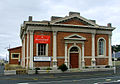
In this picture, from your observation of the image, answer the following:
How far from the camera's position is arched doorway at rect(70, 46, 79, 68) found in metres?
28.1

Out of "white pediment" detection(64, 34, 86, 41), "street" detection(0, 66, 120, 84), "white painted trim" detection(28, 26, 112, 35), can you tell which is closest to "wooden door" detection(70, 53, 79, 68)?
"white pediment" detection(64, 34, 86, 41)

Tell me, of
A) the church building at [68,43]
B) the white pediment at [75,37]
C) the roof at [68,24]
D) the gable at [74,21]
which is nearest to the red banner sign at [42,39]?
the church building at [68,43]

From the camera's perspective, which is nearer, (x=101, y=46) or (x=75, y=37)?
(x=75, y=37)

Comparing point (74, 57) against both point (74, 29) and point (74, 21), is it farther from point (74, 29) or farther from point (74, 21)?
point (74, 21)

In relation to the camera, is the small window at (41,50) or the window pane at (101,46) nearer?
the small window at (41,50)

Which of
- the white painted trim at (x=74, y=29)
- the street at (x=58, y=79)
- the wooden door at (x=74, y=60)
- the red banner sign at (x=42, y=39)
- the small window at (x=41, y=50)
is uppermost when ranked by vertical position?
the white painted trim at (x=74, y=29)

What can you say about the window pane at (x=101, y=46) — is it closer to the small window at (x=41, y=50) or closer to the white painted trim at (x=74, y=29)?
the white painted trim at (x=74, y=29)

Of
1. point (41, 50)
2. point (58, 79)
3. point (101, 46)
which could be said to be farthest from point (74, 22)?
point (58, 79)

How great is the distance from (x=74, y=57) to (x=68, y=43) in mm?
2632

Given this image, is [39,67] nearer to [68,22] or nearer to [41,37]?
[41,37]

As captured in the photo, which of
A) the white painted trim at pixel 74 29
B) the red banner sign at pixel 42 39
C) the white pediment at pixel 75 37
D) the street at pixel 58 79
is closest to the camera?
the street at pixel 58 79

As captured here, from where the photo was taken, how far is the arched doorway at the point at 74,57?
2808cm

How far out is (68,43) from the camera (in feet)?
90.2

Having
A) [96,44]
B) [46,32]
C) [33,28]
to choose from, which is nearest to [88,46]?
[96,44]
